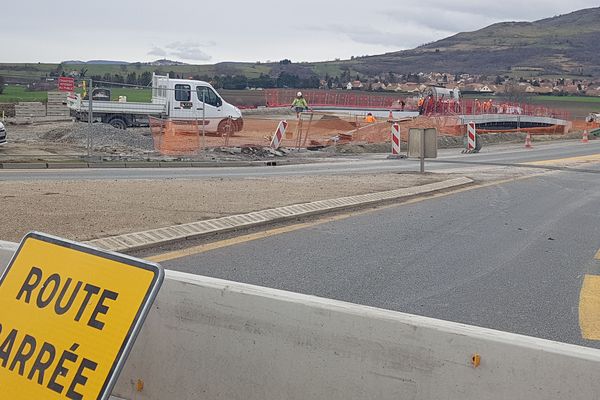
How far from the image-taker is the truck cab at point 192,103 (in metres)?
31.2

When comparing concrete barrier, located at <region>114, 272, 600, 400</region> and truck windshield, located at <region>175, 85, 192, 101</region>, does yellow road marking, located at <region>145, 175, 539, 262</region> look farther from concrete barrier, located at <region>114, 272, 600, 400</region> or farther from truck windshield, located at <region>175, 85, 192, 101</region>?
truck windshield, located at <region>175, 85, 192, 101</region>

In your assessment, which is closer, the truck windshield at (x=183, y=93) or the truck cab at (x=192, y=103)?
the truck cab at (x=192, y=103)

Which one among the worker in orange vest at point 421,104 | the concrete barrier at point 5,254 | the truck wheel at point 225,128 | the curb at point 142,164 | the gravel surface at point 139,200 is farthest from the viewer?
the worker in orange vest at point 421,104

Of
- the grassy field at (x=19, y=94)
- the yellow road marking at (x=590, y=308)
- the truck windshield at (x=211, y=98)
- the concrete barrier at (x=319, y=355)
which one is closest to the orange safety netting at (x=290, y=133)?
the truck windshield at (x=211, y=98)

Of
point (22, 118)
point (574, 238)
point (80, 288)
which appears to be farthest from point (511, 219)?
point (22, 118)

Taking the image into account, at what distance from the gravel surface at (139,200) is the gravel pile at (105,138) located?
38.9 ft

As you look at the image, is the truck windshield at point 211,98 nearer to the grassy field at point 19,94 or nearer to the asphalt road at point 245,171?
the asphalt road at point 245,171

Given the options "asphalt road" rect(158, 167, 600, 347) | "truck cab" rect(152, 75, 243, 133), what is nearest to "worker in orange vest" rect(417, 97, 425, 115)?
"truck cab" rect(152, 75, 243, 133)

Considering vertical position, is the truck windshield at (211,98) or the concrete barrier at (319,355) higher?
the truck windshield at (211,98)

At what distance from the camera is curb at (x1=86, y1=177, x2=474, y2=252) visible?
328 inches

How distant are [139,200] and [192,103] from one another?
20616 mm

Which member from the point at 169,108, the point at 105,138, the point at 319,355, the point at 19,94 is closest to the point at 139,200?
the point at 319,355

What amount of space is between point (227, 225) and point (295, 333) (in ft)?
18.7

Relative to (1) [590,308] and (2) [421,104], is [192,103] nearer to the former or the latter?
(2) [421,104]
